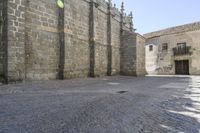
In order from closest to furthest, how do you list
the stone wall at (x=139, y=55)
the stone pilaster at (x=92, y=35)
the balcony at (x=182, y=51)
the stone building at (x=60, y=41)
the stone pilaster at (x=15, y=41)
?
1. the stone pilaster at (x=15, y=41)
2. the stone building at (x=60, y=41)
3. the stone pilaster at (x=92, y=35)
4. the stone wall at (x=139, y=55)
5. the balcony at (x=182, y=51)

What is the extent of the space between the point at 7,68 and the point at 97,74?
7.04m

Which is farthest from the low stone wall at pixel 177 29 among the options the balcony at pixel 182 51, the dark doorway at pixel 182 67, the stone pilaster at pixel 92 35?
the stone pilaster at pixel 92 35

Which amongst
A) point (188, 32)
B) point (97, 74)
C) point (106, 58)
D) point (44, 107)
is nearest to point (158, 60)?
point (188, 32)

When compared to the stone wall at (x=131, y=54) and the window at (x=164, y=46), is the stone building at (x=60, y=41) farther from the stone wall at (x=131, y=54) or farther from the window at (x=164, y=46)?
the window at (x=164, y=46)

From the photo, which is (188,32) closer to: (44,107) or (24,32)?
(24,32)

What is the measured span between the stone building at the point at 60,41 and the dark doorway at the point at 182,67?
11212 millimetres

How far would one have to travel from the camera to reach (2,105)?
4219 mm

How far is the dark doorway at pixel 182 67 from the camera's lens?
26.5m

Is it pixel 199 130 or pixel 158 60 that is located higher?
pixel 158 60

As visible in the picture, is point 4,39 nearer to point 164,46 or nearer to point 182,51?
point 182,51

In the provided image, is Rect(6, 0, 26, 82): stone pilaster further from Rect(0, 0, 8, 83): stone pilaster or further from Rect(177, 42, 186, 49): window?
Rect(177, 42, 186, 49): window

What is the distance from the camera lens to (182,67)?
26859mm

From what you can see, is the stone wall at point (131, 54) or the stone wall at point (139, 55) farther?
the stone wall at point (139, 55)

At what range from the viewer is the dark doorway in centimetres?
2645
